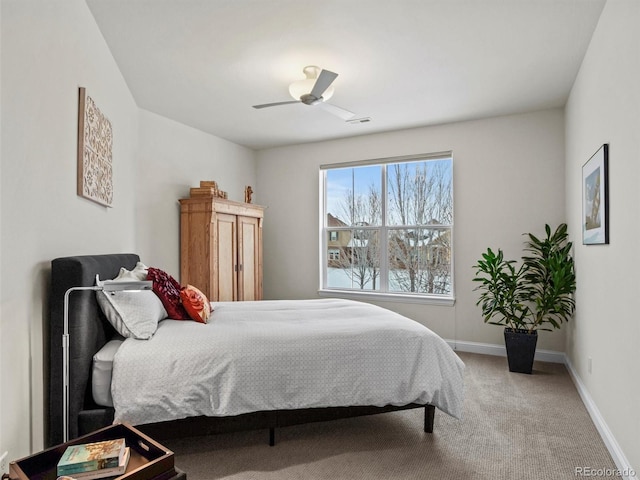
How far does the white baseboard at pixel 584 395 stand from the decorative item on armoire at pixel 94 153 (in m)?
3.32

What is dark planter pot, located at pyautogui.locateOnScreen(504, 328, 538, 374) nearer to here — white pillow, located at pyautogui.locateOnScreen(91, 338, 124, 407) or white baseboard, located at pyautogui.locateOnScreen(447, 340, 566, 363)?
white baseboard, located at pyautogui.locateOnScreen(447, 340, 566, 363)

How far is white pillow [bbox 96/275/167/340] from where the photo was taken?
7.34ft

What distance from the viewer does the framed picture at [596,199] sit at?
2416mm

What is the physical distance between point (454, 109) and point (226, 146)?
9.71 feet

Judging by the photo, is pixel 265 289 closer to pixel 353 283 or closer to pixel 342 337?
pixel 353 283

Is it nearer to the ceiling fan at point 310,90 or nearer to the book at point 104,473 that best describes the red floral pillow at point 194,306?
the book at point 104,473

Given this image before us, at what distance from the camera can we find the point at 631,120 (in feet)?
6.46

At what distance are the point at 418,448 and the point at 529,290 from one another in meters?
2.58

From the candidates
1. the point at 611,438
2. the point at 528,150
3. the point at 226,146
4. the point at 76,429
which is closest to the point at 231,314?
the point at 76,429

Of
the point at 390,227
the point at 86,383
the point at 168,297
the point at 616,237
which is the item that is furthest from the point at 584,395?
the point at 86,383

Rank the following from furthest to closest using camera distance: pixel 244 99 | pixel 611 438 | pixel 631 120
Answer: pixel 244 99 → pixel 611 438 → pixel 631 120

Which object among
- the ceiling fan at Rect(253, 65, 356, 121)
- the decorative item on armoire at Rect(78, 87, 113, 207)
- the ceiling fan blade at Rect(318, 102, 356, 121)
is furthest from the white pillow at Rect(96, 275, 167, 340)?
the ceiling fan blade at Rect(318, 102, 356, 121)

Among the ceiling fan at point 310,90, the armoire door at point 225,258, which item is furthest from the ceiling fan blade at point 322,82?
the armoire door at point 225,258

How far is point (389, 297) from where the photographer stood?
16.5 feet
